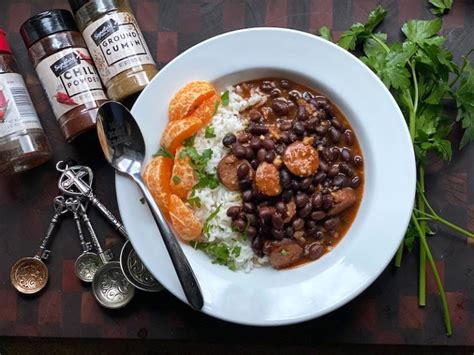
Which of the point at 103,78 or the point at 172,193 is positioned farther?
the point at 103,78

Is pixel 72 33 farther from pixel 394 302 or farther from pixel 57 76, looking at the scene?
pixel 394 302

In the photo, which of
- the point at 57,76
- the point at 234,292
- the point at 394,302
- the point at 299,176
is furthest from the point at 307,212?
the point at 57,76

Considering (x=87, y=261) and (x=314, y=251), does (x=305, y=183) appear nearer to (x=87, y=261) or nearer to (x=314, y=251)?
(x=314, y=251)

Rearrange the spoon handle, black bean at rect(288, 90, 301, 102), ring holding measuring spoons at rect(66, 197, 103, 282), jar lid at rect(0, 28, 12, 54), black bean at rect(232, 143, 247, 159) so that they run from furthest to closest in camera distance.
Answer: ring holding measuring spoons at rect(66, 197, 103, 282) < jar lid at rect(0, 28, 12, 54) < black bean at rect(288, 90, 301, 102) < black bean at rect(232, 143, 247, 159) < the spoon handle

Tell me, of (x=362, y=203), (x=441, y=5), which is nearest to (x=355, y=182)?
(x=362, y=203)

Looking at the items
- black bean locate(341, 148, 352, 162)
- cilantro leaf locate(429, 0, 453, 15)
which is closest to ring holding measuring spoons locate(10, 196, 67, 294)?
black bean locate(341, 148, 352, 162)

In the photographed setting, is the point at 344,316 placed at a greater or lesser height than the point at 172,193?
lesser

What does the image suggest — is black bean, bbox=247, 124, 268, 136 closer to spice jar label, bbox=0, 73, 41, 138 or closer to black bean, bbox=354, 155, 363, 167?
black bean, bbox=354, 155, 363, 167
